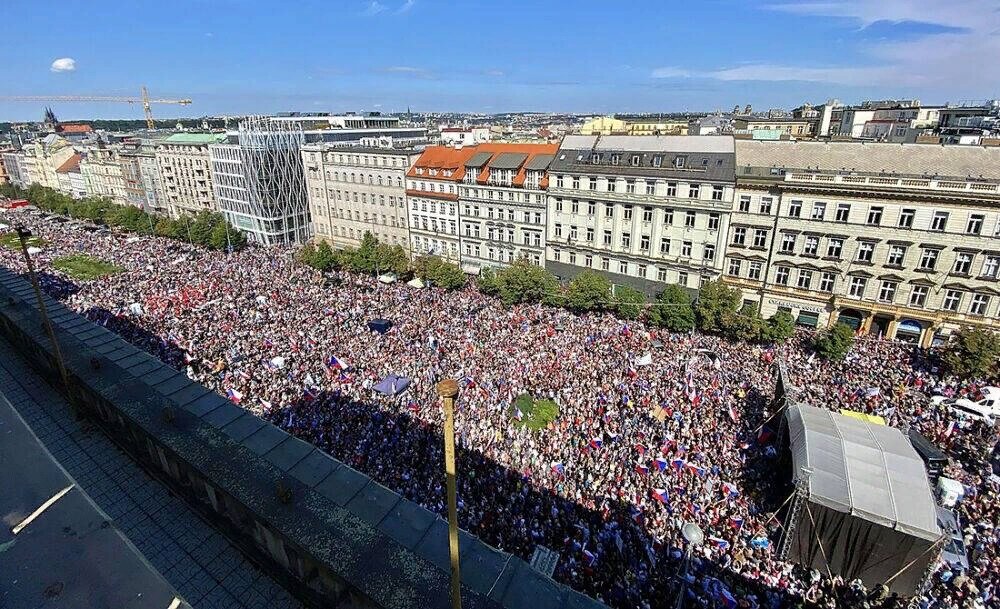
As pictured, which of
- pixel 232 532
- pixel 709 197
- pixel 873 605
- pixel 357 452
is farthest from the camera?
pixel 709 197

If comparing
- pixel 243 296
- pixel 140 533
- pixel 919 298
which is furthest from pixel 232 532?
pixel 919 298

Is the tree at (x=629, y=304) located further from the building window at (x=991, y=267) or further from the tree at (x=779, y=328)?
the building window at (x=991, y=267)

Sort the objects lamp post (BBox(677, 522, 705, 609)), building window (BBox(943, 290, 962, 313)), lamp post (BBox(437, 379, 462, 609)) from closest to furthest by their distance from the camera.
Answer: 1. lamp post (BBox(437, 379, 462, 609))
2. lamp post (BBox(677, 522, 705, 609))
3. building window (BBox(943, 290, 962, 313))

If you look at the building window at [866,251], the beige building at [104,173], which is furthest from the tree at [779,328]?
the beige building at [104,173]

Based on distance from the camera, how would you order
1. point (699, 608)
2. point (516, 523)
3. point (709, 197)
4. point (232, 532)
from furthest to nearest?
point (709, 197) → point (516, 523) → point (699, 608) → point (232, 532)

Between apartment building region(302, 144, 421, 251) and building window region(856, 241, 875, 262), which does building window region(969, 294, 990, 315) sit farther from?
apartment building region(302, 144, 421, 251)

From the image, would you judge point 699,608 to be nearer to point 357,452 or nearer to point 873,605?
point 873,605

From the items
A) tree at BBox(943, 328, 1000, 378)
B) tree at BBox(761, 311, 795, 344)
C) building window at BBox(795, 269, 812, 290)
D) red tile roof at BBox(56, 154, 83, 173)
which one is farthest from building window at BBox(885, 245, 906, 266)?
red tile roof at BBox(56, 154, 83, 173)
